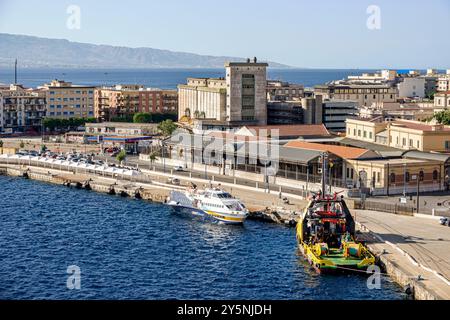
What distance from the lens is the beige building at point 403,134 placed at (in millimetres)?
62969

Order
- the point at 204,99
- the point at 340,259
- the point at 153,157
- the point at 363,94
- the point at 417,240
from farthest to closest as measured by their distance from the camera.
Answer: the point at 363,94, the point at 204,99, the point at 153,157, the point at 417,240, the point at 340,259

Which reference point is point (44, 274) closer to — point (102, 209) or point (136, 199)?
point (102, 209)

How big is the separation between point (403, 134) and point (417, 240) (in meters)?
25.1

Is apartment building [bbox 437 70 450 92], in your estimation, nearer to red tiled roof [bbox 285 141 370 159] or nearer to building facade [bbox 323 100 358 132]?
building facade [bbox 323 100 358 132]

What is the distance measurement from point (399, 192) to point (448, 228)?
1151cm

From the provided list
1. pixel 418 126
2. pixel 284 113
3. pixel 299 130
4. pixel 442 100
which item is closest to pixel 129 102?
pixel 284 113

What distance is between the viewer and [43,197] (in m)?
61.6

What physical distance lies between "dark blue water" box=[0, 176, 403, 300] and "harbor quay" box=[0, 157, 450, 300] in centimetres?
126

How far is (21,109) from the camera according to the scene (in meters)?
105

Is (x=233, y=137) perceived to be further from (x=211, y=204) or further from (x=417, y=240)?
(x=417, y=240)

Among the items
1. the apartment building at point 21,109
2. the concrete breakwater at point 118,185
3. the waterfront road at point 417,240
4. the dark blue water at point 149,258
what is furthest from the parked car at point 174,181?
the apartment building at point 21,109

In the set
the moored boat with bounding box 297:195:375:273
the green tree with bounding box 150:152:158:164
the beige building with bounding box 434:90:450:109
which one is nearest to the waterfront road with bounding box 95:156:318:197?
the green tree with bounding box 150:152:158:164

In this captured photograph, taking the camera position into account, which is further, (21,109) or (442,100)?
(21,109)

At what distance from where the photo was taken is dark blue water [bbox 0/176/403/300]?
114 ft
